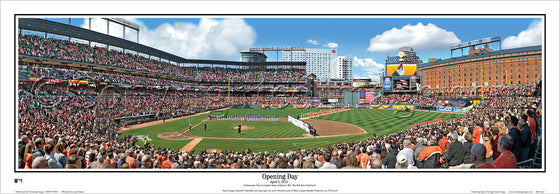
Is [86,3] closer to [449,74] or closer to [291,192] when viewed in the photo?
[291,192]

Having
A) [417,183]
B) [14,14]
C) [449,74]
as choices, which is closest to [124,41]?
[14,14]

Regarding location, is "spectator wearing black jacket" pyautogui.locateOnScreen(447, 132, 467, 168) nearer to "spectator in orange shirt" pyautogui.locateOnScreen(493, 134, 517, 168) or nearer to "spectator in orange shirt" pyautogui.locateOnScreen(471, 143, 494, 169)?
"spectator in orange shirt" pyautogui.locateOnScreen(471, 143, 494, 169)

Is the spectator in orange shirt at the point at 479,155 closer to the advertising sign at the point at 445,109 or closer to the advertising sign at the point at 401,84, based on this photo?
the advertising sign at the point at 445,109

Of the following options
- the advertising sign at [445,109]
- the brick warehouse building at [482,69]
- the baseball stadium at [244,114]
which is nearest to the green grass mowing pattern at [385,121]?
the baseball stadium at [244,114]

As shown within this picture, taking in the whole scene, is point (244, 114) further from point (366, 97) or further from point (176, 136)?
point (366, 97)

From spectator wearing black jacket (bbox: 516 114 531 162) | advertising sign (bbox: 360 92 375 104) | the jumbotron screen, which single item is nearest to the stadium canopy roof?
spectator wearing black jacket (bbox: 516 114 531 162)

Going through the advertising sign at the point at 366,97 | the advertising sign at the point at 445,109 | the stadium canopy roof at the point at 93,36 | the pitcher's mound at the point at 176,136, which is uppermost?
the stadium canopy roof at the point at 93,36

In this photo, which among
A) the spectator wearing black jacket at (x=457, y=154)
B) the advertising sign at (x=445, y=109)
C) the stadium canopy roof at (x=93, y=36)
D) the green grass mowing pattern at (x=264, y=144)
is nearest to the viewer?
the spectator wearing black jacket at (x=457, y=154)

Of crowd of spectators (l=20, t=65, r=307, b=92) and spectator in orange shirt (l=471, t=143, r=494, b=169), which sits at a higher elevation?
crowd of spectators (l=20, t=65, r=307, b=92)
